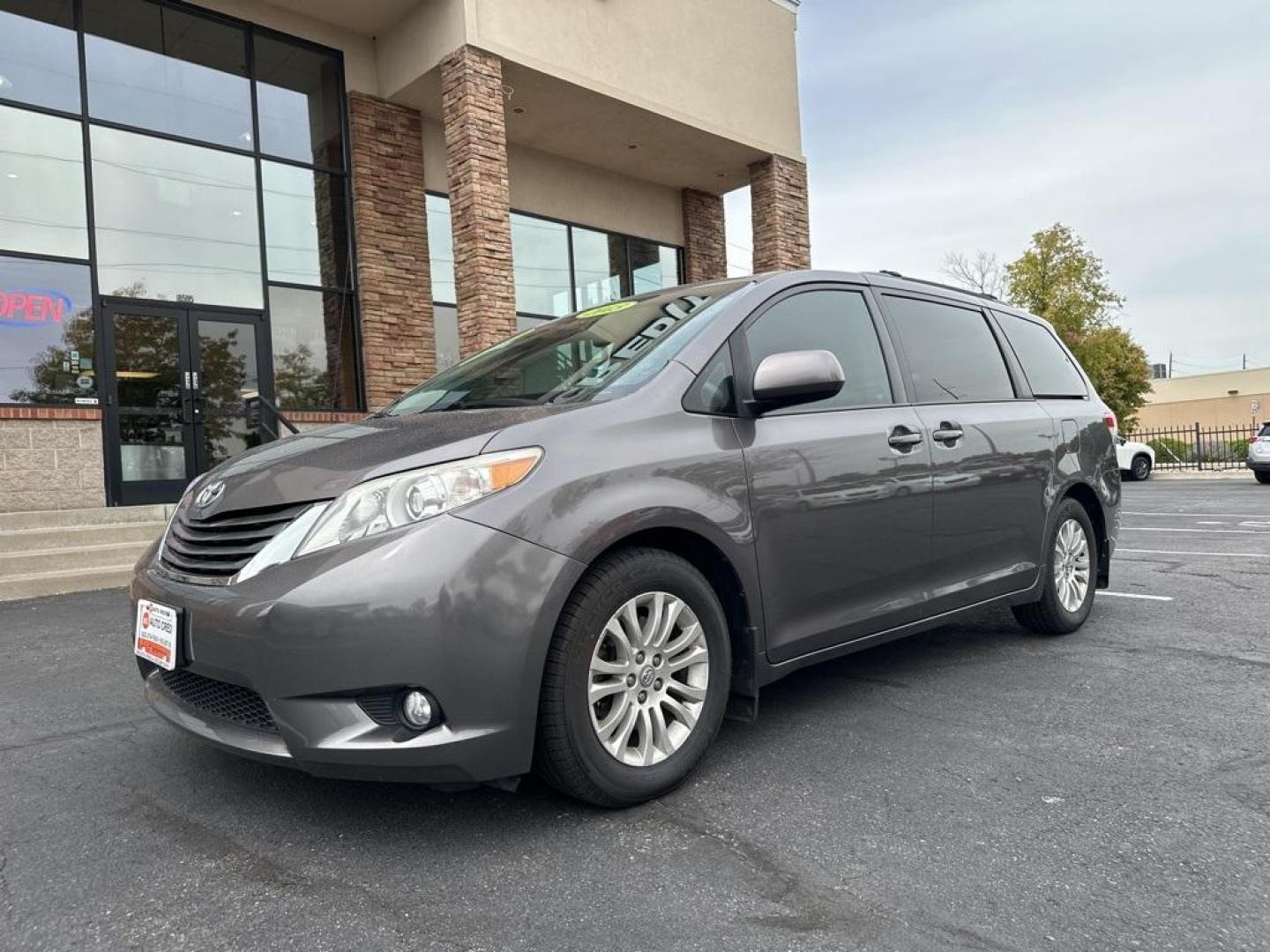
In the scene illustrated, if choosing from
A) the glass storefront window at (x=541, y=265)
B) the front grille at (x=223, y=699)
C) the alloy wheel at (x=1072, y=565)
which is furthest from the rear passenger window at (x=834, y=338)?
the glass storefront window at (x=541, y=265)

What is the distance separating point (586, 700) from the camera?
2.39 meters

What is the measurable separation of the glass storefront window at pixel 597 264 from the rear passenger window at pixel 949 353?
10.4 m

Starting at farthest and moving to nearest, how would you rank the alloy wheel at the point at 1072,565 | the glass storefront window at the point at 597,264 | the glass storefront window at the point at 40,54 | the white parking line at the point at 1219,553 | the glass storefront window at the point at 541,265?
the glass storefront window at the point at 597,264
the glass storefront window at the point at 541,265
the glass storefront window at the point at 40,54
the white parking line at the point at 1219,553
the alloy wheel at the point at 1072,565

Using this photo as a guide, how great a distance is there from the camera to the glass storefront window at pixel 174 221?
9.73 metres

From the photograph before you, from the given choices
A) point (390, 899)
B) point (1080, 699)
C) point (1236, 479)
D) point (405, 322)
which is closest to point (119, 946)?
point (390, 899)

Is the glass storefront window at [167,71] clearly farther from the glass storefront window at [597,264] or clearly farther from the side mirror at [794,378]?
the side mirror at [794,378]

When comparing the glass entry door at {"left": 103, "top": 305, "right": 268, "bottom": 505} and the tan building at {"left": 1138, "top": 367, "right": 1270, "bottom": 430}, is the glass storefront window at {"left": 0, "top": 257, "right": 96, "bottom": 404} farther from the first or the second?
the tan building at {"left": 1138, "top": 367, "right": 1270, "bottom": 430}

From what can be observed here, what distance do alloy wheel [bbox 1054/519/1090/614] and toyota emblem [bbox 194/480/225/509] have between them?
3754 millimetres

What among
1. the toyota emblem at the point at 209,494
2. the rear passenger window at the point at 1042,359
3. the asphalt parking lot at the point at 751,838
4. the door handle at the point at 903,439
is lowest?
the asphalt parking lot at the point at 751,838

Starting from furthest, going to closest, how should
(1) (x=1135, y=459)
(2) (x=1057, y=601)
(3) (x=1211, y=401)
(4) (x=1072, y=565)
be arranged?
1. (3) (x=1211, y=401)
2. (1) (x=1135, y=459)
3. (4) (x=1072, y=565)
4. (2) (x=1057, y=601)

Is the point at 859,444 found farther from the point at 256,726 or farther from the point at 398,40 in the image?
the point at 398,40

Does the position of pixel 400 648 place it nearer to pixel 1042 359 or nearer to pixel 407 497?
pixel 407 497

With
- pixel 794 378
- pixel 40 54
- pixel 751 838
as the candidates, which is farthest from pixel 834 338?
pixel 40 54

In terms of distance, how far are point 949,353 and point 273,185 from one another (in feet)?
31.7
